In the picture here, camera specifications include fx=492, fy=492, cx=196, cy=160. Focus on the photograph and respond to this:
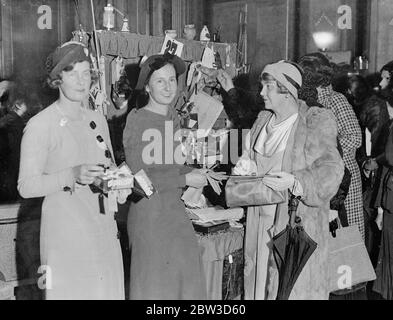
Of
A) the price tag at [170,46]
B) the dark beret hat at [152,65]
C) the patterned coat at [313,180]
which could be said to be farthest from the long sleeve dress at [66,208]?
the price tag at [170,46]

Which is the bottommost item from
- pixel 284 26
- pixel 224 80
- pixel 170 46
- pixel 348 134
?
pixel 348 134

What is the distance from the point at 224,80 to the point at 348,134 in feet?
4.03

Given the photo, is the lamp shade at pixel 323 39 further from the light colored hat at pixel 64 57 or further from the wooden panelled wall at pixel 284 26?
the light colored hat at pixel 64 57

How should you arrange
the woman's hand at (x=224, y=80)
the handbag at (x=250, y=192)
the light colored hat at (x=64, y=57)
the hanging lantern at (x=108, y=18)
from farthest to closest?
1. the woman's hand at (x=224, y=80)
2. the hanging lantern at (x=108, y=18)
3. the handbag at (x=250, y=192)
4. the light colored hat at (x=64, y=57)

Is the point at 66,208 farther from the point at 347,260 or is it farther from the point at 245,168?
the point at 347,260

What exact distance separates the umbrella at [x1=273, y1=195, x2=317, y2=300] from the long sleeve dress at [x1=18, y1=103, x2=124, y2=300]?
794mm

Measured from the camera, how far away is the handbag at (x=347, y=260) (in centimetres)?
273

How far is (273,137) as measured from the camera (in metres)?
2.44

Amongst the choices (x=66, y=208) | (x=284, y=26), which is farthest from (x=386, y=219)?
(x=284, y=26)

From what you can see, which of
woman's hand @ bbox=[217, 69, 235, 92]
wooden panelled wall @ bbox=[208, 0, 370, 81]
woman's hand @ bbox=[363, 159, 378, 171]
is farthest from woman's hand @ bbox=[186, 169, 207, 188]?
wooden panelled wall @ bbox=[208, 0, 370, 81]

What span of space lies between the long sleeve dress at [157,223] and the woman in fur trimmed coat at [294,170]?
1.19 feet

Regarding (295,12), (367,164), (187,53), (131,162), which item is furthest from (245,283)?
(295,12)

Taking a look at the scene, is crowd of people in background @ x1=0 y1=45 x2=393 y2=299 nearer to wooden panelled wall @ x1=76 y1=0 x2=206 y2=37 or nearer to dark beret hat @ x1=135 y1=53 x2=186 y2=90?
dark beret hat @ x1=135 y1=53 x2=186 y2=90

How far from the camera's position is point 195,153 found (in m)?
3.50
